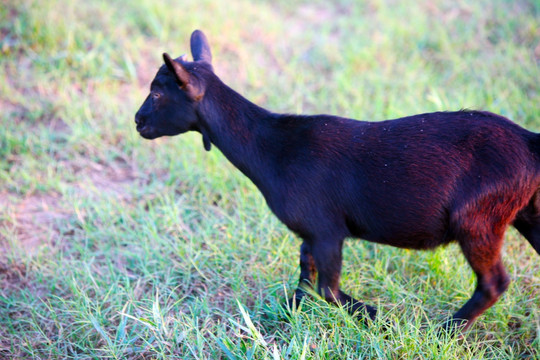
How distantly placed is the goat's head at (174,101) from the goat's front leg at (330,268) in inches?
35.5

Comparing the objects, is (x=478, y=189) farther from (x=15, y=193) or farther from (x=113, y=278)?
(x=15, y=193)

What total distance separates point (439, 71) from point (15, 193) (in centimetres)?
466

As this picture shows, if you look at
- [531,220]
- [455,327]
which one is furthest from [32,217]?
[531,220]

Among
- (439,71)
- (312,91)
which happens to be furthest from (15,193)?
(439,71)

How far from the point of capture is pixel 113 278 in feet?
12.7

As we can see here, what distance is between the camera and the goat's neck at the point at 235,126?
131 inches

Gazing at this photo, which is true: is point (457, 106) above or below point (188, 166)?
above

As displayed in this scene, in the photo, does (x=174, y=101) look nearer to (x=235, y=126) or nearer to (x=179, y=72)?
(x=179, y=72)

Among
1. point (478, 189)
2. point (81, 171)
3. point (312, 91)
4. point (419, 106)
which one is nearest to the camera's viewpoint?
point (478, 189)

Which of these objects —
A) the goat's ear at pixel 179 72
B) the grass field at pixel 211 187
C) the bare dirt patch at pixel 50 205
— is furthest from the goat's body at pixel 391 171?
the bare dirt patch at pixel 50 205

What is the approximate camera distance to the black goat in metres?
3.00

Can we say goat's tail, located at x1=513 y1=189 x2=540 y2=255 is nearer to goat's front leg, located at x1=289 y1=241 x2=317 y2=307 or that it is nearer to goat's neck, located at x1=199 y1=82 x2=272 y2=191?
goat's front leg, located at x1=289 y1=241 x2=317 y2=307

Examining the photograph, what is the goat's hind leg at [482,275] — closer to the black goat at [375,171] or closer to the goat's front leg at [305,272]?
the black goat at [375,171]

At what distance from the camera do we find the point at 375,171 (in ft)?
10.2
